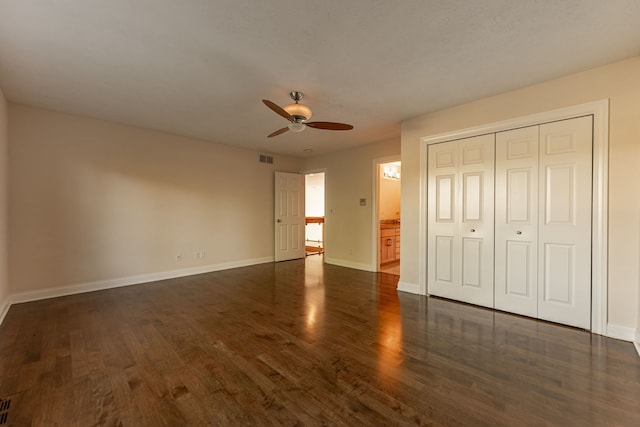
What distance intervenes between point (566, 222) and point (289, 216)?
204 inches

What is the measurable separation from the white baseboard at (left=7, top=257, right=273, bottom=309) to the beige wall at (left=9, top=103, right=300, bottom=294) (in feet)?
0.15

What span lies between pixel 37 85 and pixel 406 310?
16.6 feet

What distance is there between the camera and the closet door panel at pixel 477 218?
3.35m

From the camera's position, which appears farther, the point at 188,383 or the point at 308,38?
the point at 308,38

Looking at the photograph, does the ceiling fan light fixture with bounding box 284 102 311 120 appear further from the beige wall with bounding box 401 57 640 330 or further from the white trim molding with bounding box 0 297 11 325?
the white trim molding with bounding box 0 297 11 325

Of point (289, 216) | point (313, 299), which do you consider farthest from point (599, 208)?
point (289, 216)

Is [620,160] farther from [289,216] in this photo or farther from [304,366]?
[289,216]

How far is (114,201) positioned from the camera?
430 cm

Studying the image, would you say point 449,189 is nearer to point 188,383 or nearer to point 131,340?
point 188,383

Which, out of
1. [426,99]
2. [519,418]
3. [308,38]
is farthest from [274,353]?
[426,99]

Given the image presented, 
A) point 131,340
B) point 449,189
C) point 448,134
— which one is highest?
point 448,134

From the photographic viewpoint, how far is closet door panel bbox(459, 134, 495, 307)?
11.0 ft

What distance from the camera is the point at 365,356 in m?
2.24

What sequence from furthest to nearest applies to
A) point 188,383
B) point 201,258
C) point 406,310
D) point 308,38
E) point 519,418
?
point 201,258, point 406,310, point 308,38, point 188,383, point 519,418
